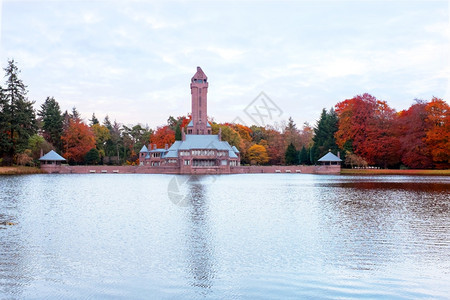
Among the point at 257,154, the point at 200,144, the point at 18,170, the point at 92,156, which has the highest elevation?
the point at 200,144

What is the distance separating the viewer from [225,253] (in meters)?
13.3

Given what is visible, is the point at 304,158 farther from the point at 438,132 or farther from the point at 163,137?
the point at 438,132

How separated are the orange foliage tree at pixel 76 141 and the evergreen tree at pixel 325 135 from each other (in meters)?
46.3

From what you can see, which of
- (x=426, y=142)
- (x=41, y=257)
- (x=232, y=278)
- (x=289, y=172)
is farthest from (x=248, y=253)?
(x=289, y=172)

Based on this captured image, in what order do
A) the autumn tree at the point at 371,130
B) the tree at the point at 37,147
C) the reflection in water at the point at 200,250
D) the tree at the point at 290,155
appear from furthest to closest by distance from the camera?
the tree at the point at 290,155 < the tree at the point at 37,147 < the autumn tree at the point at 371,130 < the reflection in water at the point at 200,250

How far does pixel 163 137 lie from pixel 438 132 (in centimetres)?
6171

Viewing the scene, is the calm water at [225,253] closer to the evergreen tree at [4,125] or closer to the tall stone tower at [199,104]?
the evergreen tree at [4,125]

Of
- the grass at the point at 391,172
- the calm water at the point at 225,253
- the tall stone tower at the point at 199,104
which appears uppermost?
the tall stone tower at the point at 199,104

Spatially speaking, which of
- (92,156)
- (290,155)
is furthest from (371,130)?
(92,156)

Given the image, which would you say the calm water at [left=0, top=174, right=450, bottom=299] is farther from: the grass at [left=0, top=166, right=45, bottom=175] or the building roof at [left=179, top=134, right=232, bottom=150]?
the building roof at [left=179, top=134, right=232, bottom=150]

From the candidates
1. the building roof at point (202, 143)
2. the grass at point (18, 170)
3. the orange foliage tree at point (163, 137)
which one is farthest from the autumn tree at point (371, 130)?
the grass at point (18, 170)

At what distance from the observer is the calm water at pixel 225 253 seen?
9.89m

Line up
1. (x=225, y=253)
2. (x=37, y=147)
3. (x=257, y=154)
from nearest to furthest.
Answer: (x=225, y=253) < (x=37, y=147) < (x=257, y=154)

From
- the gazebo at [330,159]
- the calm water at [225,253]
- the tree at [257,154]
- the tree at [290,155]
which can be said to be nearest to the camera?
the calm water at [225,253]
